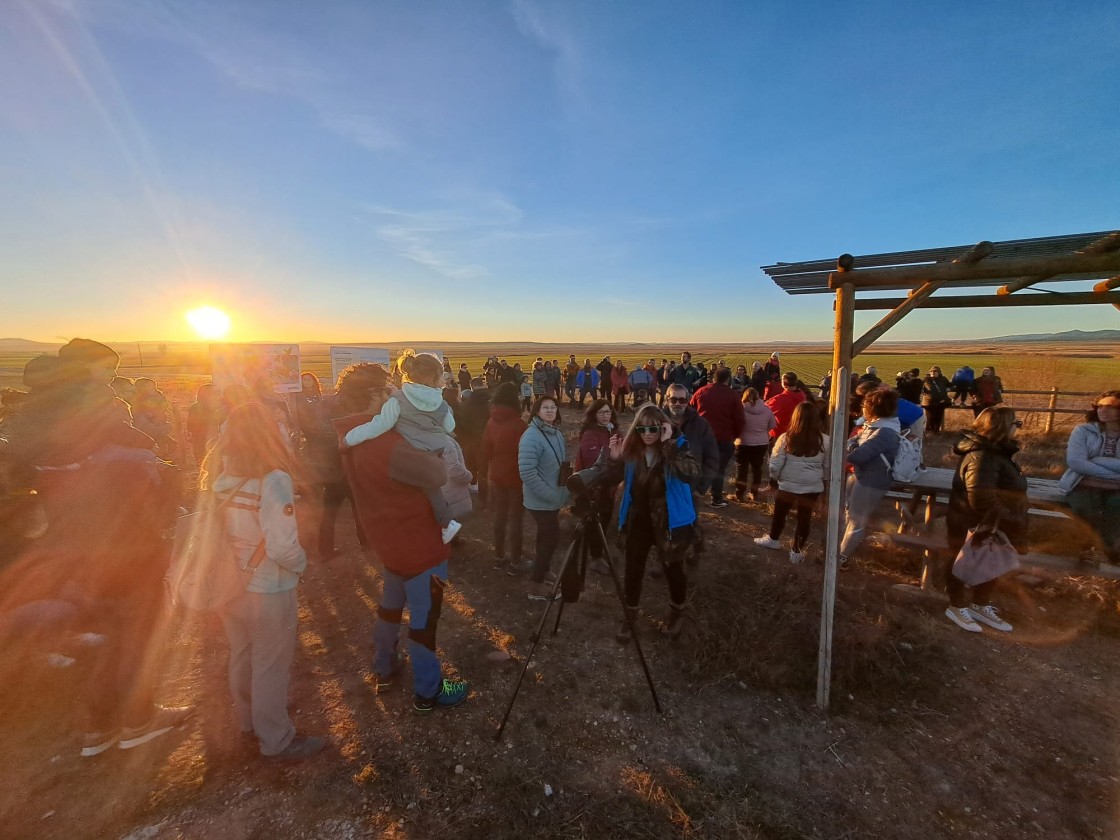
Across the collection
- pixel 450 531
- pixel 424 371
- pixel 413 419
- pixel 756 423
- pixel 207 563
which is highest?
pixel 424 371

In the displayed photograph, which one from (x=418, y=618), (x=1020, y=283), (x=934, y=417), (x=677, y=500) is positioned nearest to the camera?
(x=418, y=618)

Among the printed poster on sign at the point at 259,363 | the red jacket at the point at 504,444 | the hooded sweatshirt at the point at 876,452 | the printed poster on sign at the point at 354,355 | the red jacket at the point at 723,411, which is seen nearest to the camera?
the hooded sweatshirt at the point at 876,452

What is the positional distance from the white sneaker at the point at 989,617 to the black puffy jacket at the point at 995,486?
665 mm

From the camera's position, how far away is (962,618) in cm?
418

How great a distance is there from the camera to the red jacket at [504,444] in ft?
16.1

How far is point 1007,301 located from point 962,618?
9.39 feet

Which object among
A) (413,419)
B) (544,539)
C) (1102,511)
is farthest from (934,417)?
(413,419)

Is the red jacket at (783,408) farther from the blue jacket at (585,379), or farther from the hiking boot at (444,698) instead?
the blue jacket at (585,379)

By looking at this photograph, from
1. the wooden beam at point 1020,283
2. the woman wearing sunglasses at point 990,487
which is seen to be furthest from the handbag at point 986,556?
the wooden beam at point 1020,283

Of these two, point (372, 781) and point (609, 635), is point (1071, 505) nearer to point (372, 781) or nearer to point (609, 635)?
point (609, 635)

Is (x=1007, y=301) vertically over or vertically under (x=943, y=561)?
over

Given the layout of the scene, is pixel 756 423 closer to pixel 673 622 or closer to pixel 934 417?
pixel 673 622

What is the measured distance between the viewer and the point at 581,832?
2.45 m

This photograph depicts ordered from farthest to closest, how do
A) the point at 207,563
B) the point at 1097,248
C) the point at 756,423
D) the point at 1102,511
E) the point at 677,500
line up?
the point at 756,423 < the point at 1102,511 < the point at 677,500 < the point at 1097,248 < the point at 207,563
